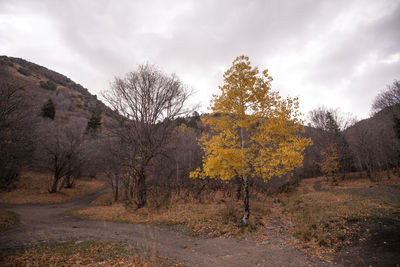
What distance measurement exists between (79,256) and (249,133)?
29.8 feet

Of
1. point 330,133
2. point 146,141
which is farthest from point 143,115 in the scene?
point 330,133

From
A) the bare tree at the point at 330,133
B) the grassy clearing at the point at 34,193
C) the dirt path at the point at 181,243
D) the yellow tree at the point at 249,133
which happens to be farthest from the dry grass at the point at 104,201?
the bare tree at the point at 330,133

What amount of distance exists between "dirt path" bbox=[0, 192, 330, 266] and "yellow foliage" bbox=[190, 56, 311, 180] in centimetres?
299

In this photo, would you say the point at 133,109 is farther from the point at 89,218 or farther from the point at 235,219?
the point at 235,219

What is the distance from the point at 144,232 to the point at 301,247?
24.6ft

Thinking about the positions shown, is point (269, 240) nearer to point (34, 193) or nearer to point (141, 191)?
point (141, 191)

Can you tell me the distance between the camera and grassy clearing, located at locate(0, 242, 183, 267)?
4590mm

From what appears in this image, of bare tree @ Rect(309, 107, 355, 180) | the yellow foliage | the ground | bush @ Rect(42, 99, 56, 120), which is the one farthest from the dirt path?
bush @ Rect(42, 99, 56, 120)

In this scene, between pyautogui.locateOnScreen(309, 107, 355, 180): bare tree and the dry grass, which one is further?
pyautogui.locateOnScreen(309, 107, 355, 180): bare tree

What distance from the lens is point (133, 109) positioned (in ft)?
43.7

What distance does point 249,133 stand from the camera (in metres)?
9.62

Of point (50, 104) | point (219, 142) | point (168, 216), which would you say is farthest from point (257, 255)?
point (50, 104)

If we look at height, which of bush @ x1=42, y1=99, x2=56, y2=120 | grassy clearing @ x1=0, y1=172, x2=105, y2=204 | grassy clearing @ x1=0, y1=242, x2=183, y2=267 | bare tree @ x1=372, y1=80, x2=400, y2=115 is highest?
bush @ x1=42, y1=99, x2=56, y2=120

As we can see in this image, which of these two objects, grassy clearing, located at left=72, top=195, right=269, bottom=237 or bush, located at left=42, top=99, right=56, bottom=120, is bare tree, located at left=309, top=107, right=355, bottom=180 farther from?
bush, located at left=42, top=99, right=56, bottom=120
